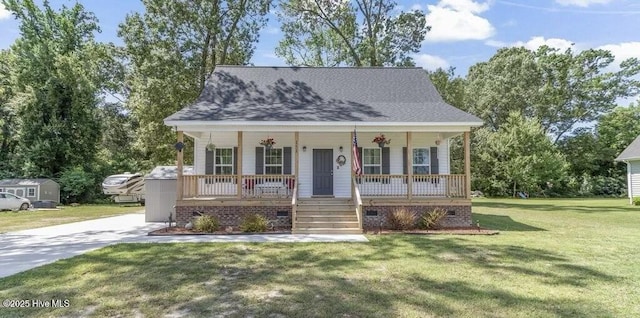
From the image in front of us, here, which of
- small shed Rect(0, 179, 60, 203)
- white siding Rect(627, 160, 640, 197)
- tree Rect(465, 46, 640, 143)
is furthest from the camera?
tree Rect(465, 46, 640, 143)

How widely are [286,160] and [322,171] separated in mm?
1458

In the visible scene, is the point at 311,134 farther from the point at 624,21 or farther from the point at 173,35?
the point at 624,21

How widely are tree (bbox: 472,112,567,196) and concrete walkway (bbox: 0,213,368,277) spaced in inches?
1022

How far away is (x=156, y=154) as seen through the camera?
25.9 m

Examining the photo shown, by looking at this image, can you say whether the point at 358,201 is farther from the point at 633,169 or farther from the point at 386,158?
the point at 633,169

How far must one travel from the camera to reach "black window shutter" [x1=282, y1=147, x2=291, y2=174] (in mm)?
14391

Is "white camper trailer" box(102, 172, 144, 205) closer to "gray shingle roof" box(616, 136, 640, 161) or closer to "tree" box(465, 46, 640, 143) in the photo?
"gray shingle roof" box(616, 136, 640, 161)

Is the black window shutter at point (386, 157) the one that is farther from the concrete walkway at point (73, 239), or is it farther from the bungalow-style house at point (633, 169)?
the bungalow-style house at point (633, 169)

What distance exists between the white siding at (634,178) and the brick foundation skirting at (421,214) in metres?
18.1

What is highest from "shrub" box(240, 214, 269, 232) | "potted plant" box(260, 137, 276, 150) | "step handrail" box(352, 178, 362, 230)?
"potted plant" box(260, 137, 276, 150)

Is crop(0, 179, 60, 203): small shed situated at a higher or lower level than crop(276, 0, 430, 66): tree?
lower

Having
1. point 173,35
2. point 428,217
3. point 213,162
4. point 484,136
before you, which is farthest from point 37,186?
point 484,136

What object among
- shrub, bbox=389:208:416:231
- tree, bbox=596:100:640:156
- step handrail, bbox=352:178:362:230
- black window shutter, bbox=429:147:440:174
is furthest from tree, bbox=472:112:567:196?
step handrail, bbox=352:178:362:230

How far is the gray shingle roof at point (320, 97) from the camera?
41.7 ft
